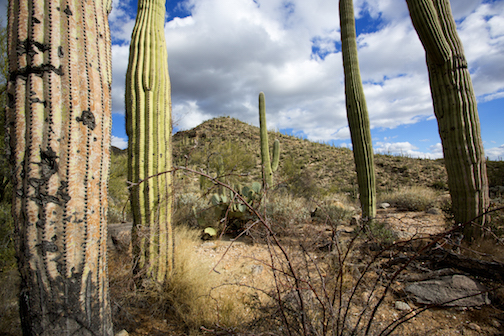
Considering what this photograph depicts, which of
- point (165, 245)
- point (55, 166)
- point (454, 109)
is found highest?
point (454, 109)

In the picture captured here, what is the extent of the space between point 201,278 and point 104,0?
123 inches

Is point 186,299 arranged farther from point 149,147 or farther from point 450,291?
point 450,291

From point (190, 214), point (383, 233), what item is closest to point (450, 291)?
point (383, 233)

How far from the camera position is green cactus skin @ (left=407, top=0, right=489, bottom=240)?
446 centimetres

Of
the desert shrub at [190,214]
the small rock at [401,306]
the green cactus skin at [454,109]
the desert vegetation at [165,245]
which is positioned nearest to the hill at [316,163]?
the desert shrub at [190,214]

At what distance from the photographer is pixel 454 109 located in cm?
462

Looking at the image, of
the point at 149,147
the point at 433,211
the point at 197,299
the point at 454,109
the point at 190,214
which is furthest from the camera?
the point at 433,211

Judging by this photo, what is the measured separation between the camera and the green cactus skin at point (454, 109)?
446cm

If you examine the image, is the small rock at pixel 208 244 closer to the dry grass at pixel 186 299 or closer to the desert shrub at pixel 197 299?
the desert shrub at pixel 197 299

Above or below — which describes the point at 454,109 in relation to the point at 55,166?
above

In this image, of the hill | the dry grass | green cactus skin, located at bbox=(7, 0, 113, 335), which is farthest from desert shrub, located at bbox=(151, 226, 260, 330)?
the hill

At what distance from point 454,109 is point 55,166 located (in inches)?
225

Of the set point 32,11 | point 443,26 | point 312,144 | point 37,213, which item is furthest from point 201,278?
point 312,144

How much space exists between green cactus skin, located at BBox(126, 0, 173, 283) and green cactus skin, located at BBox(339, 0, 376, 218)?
446 centimetres
